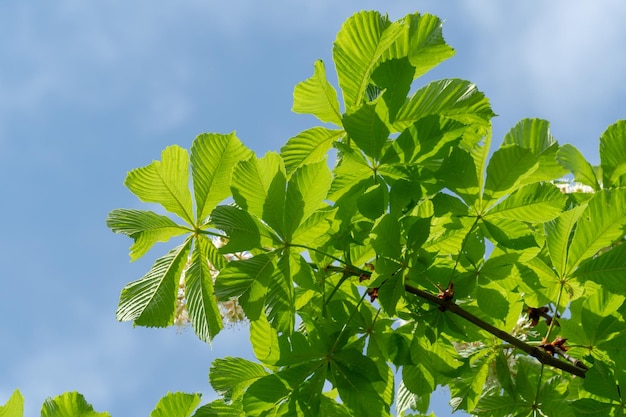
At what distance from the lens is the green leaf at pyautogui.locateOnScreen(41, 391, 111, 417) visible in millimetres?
2123

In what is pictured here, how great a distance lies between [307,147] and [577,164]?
3.09ft

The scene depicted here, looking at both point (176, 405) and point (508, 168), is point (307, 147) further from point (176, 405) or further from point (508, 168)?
point (176, 405)

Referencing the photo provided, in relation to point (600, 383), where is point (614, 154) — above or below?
above

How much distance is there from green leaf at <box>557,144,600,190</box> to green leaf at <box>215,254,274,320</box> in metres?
1.12

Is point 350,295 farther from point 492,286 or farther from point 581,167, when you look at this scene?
point 581,167

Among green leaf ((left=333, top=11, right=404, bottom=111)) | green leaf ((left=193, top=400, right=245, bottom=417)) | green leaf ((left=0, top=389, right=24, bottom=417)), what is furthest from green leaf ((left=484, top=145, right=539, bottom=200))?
green leaf ((left=0, top=389, right=24, bottom=417))

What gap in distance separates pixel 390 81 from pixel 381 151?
0.18 metres

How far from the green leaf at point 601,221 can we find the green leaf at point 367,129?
0.63m

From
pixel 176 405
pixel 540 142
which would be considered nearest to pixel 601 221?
pixel 540 142

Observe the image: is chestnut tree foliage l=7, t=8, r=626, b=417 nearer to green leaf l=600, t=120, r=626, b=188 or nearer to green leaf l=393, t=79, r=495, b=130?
green leaf l=393, t=79, r=495, b=130

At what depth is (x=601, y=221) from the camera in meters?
1.99

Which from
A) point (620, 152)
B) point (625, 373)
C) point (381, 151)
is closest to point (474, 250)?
point (381, 151)

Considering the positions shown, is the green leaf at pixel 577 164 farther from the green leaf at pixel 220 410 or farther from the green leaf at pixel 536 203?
the green leaf at pixel 220 410

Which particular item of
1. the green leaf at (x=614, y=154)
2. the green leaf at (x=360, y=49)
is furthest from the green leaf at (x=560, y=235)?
the green leaf at (x=360, y=49)
